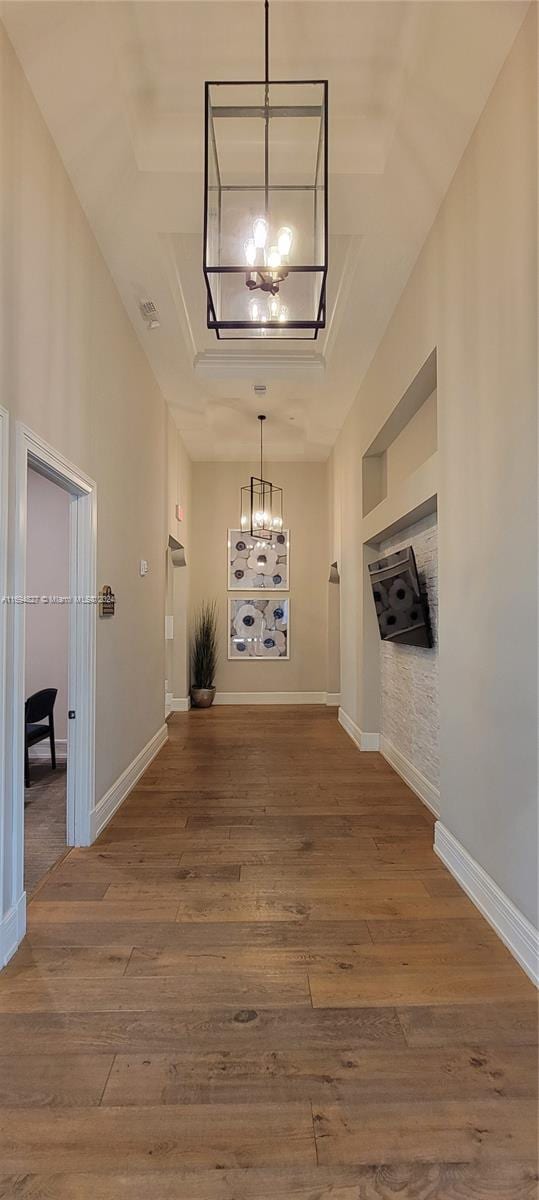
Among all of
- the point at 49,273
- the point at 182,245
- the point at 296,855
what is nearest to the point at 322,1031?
the point at 296,855

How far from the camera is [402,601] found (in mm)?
4234

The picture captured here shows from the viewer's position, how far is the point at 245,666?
8.26 m

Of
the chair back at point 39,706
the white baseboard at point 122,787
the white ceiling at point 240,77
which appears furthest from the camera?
the chair back at point 39,706

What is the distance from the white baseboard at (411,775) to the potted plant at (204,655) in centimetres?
327

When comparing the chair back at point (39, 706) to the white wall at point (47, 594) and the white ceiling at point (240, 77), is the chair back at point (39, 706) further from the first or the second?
the white ceiling at point (240, 77)

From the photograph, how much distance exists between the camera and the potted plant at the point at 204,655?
7.93 m

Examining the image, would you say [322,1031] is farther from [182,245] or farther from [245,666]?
[245,666]

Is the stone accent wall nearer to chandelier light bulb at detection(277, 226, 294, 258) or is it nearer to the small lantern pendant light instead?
chandelier light bulb at detection(277, 226, 294, 258)

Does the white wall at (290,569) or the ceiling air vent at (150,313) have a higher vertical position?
the ceiling air vent at (150,313)

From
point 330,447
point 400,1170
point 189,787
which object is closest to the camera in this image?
point 400,1170

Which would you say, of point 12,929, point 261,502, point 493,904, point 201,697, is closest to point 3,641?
point 12,929

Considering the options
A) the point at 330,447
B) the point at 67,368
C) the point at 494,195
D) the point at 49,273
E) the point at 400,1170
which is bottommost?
the point at 400,1170

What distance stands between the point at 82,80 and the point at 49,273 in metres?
0.79

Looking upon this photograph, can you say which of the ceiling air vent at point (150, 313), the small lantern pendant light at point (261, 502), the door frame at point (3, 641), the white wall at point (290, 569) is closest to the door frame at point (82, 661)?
the door frame at point (3, 641)
